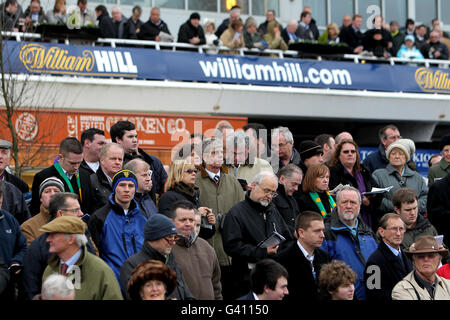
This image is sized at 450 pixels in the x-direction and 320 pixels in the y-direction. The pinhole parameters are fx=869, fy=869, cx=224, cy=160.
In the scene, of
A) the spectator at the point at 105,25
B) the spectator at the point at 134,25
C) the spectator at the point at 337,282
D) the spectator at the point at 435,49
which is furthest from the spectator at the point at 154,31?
the spectator at the point at 337,282

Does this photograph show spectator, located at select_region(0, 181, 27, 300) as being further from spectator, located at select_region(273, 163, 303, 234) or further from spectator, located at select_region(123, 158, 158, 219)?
spectator, located at select_region(273, 163, 303, 234)

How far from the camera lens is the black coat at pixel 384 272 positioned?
8234 mm

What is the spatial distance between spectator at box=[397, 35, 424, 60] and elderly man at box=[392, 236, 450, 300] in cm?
1469

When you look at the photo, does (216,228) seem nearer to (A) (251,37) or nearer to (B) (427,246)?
(B) (427,246)

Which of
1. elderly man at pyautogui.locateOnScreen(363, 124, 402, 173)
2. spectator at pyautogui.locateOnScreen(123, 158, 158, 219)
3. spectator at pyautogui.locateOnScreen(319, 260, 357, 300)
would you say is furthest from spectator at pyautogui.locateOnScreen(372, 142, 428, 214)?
spectator at pyautogui.locateOnScreen(319, 260, 357, 300)

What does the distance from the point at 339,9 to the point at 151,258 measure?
20.5 meters

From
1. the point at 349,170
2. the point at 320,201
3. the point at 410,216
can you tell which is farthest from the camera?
the point at 349,170

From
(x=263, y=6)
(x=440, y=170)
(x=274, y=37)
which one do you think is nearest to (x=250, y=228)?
(x=440, y=170)

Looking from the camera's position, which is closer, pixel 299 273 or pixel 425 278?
pixel 299 273

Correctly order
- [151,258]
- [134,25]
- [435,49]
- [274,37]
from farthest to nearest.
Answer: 1. [435,49]
2. [274,37]
3. [134,25]
4. [151,258]

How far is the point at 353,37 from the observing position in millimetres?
21578

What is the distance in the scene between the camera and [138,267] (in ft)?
21.8

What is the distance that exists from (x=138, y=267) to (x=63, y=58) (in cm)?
1209
